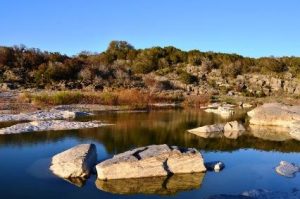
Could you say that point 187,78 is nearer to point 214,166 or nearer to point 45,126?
point 45,126

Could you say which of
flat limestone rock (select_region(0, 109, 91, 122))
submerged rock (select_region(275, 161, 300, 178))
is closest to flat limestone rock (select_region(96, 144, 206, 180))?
submerged rock (select_region(275, 161, 300, 178))

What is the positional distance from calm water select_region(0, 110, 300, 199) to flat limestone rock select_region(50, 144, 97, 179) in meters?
0.38

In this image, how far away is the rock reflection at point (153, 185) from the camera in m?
15.6

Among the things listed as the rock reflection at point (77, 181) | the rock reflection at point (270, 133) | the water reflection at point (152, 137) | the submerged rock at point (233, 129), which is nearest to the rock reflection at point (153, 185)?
the rock reflection at point (77, 181)

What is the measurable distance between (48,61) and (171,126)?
4320 centimetres

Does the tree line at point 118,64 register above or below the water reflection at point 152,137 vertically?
above

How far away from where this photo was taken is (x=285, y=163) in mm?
19594

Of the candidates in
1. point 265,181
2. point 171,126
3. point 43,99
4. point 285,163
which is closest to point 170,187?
point 265,181

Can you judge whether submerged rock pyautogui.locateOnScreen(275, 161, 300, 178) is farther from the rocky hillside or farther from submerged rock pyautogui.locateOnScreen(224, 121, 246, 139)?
the rocky hillside

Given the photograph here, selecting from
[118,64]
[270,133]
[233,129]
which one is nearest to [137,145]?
[233,129]

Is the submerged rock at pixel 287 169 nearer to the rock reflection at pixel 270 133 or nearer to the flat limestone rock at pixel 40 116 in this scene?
the rock reflection at pixel 270 133

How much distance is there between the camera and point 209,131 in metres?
28.4

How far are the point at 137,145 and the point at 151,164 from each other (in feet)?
21.1

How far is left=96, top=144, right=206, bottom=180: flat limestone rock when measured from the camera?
16594 mm
